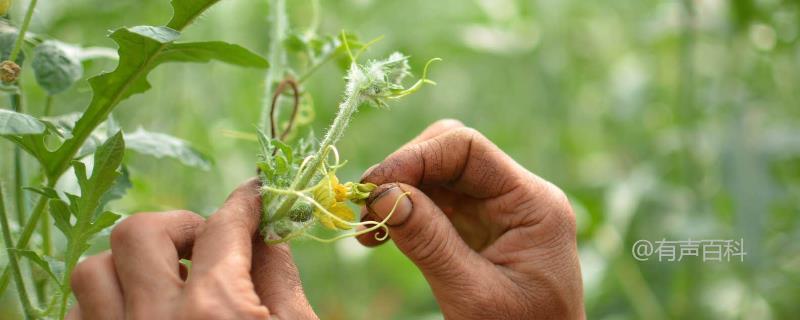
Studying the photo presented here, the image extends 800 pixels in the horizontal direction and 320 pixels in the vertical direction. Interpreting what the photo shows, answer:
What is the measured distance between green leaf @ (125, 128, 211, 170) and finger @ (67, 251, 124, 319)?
0.20 m

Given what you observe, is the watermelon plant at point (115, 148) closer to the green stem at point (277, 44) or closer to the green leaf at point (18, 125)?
the green leaf at point (18, 125)

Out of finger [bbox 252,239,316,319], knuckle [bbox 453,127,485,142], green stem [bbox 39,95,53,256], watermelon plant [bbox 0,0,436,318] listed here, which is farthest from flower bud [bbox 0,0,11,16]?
knuckle [bbox 453,127,485,142]

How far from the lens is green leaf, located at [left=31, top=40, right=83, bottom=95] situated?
2.70 feet

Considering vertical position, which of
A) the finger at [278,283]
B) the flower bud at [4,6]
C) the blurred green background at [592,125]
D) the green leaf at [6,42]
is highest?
the blurred green background at [592,125]

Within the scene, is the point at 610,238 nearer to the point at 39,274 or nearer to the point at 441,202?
the point at 441,202

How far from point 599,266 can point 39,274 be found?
1605mm

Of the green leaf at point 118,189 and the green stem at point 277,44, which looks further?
the green stem at point 277,44

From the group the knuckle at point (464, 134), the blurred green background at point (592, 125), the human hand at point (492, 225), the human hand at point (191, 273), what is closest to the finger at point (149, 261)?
the human hand at point (191, 273)

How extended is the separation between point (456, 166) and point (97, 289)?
41 centimetres

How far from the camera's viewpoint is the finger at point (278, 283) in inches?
29.2

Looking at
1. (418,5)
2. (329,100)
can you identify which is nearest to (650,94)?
(418,5)

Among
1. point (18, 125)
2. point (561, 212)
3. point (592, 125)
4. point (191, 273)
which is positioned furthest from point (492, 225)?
point (592, 125)

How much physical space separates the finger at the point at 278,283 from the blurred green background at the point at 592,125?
0.93 m

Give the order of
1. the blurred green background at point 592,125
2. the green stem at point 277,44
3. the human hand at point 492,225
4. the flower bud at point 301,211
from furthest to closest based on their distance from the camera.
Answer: the blurred green background at point 592,125, the green stem at point 277,44, the human hand at point 492,225, the flower bud at point 301,211
